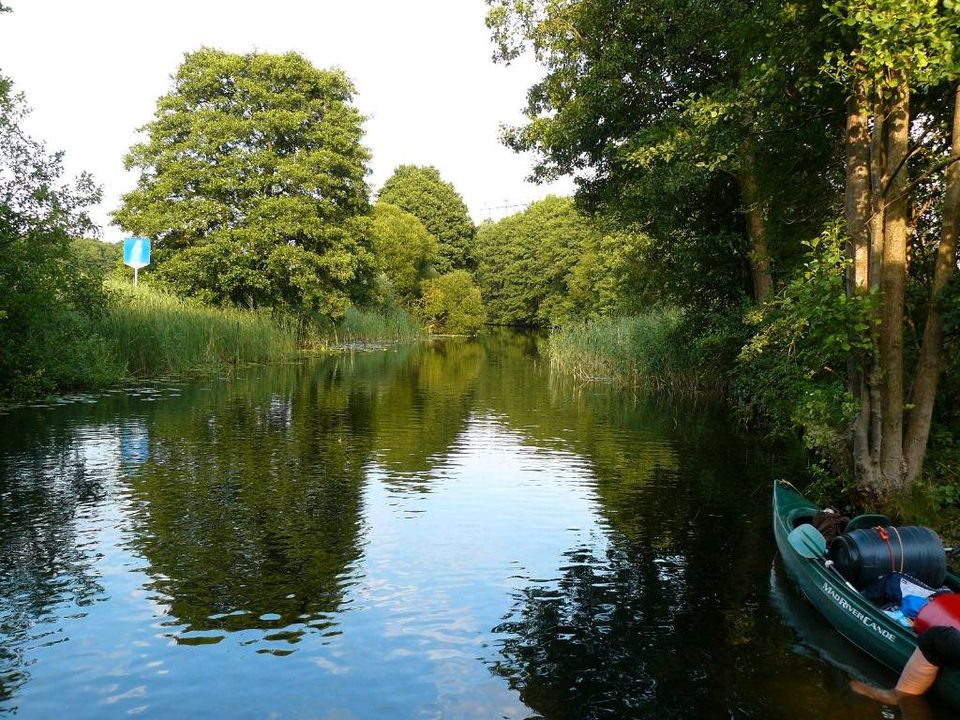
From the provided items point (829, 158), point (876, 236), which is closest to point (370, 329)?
point (829, 158)

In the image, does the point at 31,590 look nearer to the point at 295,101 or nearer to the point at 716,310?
the point at 716,310

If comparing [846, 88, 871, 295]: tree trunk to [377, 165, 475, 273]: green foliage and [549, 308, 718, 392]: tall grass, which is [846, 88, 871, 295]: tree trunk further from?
[377, 165, 475, 273]: green foliage

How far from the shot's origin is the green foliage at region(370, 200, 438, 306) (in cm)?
6412

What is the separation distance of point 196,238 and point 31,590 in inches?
1191

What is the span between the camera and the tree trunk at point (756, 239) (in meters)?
15.9

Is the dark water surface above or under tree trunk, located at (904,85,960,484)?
under

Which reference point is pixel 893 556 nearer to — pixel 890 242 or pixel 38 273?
pixel 890 242

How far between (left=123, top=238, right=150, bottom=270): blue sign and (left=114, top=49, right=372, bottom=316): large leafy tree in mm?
1075

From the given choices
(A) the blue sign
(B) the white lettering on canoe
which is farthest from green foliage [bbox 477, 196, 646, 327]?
(B) the white lettering on canoe

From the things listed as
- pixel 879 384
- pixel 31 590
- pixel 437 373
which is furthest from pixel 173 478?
pixel 437 373

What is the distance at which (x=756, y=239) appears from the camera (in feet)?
56.2

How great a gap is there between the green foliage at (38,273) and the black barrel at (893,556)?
48.3ft

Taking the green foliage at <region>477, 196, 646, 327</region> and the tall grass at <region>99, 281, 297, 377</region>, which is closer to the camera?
the tall grass at <region>99, 281, 297, 377</region>

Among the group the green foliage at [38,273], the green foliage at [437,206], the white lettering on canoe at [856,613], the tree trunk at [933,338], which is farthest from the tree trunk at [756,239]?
the green foliage at [437,206]
